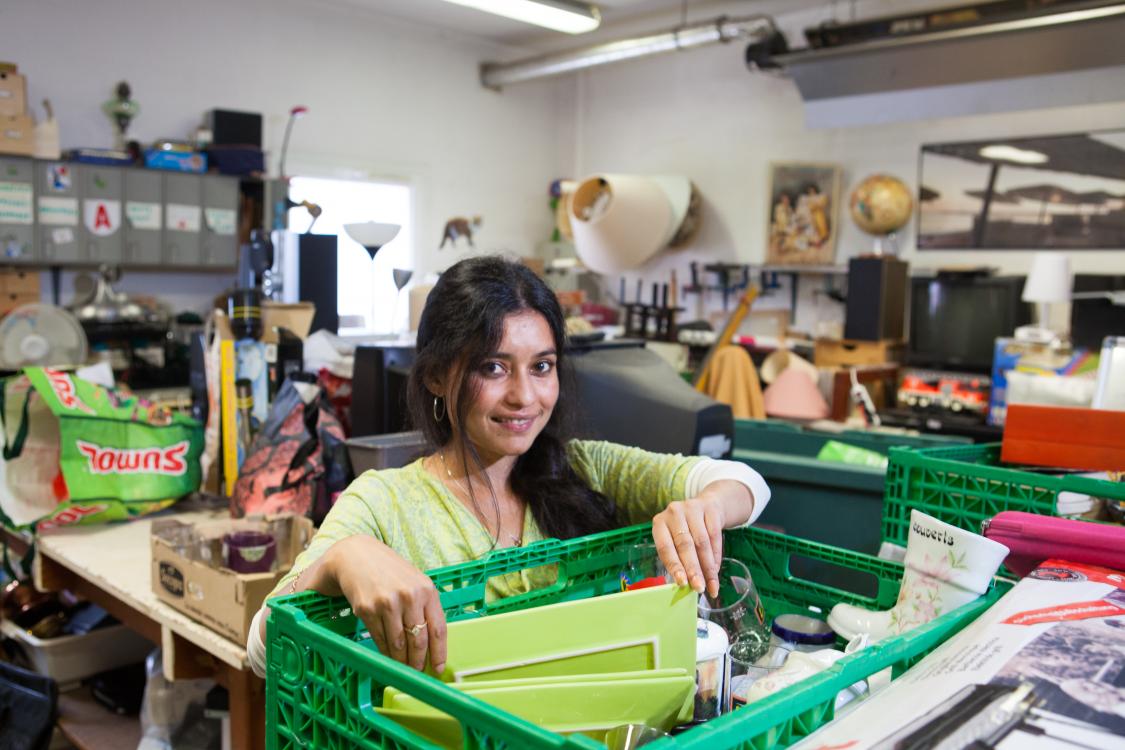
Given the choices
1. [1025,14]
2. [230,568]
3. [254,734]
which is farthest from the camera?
[1025,14]

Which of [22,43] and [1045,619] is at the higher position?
[22,43]

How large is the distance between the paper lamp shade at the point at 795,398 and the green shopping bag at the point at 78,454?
357 centimetres

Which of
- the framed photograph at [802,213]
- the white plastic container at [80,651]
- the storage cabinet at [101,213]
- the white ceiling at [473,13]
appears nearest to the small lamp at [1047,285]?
the framed photograph at [802,213]

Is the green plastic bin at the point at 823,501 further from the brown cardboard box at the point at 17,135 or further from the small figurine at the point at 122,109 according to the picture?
the small figurine at the point at 122,109

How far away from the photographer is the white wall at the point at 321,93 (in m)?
5.30

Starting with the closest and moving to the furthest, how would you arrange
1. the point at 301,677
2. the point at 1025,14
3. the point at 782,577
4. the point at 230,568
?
the point at 301,677 < the point at 782,577 < the point at 230,568 < the point at 1025,14

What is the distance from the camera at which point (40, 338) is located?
4.61 m

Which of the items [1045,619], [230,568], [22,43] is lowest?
[230,568]

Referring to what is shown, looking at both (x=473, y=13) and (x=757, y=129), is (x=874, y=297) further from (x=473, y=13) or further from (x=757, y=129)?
(x=473, y=13)

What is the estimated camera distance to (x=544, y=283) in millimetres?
1546

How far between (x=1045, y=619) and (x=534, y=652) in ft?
1.48

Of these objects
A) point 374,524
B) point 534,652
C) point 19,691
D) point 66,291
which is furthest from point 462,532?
point 66,291

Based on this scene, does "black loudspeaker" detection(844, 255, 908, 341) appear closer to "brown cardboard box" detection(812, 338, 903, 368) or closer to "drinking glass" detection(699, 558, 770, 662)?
"brown cardboard box" detection(812, 338, 903, 368)

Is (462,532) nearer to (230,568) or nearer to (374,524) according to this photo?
(374,524)
